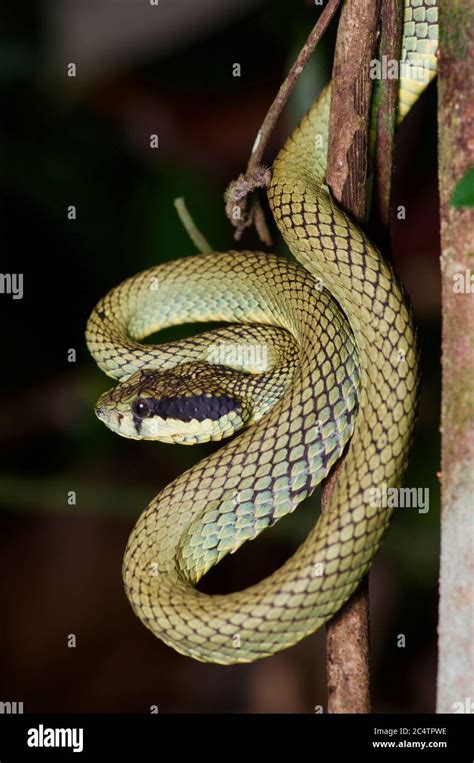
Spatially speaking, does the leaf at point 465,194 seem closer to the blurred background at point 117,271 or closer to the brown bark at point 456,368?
the brown bark at point 456,368

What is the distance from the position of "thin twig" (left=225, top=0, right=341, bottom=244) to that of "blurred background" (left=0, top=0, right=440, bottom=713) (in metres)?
1.44

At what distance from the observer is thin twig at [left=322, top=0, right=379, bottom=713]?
2.21m

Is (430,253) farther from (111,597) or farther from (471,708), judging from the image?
(471,708)

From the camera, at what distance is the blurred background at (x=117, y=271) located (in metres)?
4.57

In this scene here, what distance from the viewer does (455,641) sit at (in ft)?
6.00

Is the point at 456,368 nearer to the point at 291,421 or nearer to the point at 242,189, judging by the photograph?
the point at 291,421

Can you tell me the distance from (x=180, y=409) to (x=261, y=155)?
2.77 feet

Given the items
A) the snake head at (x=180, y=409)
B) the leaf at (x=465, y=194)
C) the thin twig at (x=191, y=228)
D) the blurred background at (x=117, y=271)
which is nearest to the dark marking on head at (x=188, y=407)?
the snake head at (x=180, y=409)

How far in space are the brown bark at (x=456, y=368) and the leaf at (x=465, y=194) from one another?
0.24 metres

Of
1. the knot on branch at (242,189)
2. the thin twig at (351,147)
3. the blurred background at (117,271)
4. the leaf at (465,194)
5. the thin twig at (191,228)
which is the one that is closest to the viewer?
the leaf at (465,194)

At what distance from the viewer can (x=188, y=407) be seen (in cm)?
274

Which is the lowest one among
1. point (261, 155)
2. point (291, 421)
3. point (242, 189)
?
point (291, 421)

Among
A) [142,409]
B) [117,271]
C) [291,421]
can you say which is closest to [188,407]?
[142,409]

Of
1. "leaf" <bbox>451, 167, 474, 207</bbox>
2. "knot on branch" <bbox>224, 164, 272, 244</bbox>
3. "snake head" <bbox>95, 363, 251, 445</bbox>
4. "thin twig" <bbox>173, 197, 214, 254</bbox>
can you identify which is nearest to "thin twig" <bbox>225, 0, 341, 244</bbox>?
"knot on branch" <bbox>224, 164, 272, 244</bbox>
